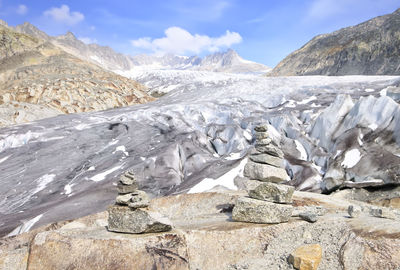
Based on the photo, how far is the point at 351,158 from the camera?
2178 cm

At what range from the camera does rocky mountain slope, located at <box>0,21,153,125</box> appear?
4078cm

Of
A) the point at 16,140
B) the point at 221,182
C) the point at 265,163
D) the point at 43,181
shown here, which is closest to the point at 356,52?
the point at 221,182

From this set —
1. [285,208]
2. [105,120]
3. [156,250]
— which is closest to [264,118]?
[105,120]

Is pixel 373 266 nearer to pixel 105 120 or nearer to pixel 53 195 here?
pixel 53 195

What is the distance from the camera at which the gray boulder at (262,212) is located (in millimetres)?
8141

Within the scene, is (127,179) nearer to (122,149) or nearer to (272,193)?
Answer: (272,193)

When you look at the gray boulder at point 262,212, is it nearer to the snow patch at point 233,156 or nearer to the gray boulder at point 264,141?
the gray boulder at point 264,141

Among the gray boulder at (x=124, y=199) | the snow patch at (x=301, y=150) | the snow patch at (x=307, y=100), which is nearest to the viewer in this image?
the gray boulder at (x=124, y=199)

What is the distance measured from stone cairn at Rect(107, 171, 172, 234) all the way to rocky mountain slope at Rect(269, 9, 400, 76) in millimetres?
89530

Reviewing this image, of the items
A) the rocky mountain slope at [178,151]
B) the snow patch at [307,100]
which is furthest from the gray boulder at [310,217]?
the snow patch at [307,100]

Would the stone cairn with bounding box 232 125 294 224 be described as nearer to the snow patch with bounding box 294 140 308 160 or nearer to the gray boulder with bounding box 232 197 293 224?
the gray boulder with bounding box 232 197 293 224

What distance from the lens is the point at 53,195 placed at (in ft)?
73.0

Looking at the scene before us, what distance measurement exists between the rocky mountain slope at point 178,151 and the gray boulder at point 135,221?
38.4 ft

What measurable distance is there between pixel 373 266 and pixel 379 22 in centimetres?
12582
